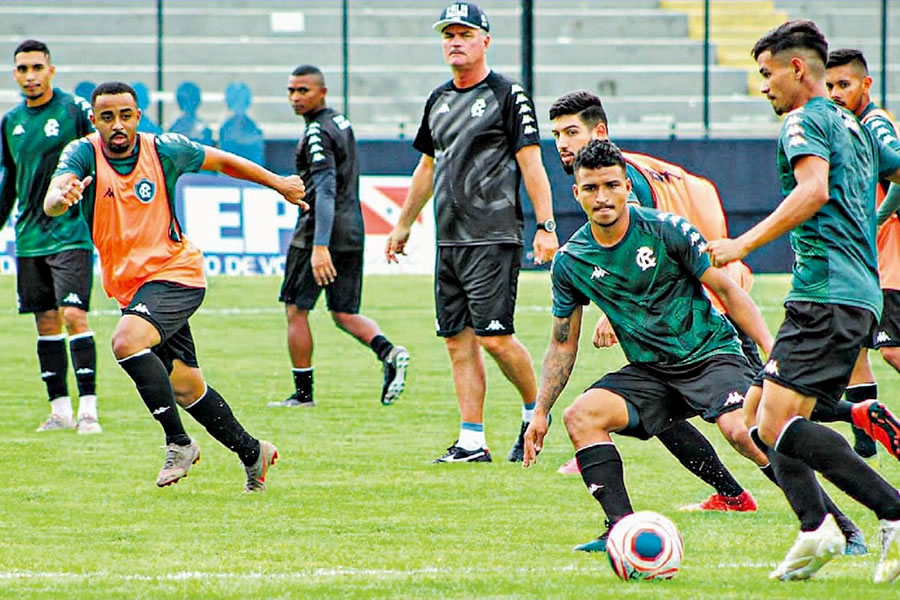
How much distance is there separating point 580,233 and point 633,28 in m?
23.2

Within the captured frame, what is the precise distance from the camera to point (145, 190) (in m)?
7.84

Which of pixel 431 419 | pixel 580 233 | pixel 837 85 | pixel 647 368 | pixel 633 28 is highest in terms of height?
pixel 633 28

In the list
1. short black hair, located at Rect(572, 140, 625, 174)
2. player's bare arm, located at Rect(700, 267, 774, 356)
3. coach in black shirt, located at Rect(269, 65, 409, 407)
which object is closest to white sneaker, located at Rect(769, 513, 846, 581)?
player's bare arm, located at Rect(700, 267, 774, 356)

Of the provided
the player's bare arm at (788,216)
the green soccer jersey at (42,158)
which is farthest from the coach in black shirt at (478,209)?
the player's bare arm at (788,216)

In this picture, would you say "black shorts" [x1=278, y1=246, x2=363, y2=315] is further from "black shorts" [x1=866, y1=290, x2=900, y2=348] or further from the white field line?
the white field line

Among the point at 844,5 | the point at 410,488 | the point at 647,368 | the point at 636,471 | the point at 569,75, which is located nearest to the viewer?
the point at 647,368

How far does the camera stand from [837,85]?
26.7ft

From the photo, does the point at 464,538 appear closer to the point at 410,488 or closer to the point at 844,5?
the point at 410,488

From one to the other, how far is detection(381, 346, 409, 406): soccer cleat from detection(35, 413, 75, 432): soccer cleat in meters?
2.11

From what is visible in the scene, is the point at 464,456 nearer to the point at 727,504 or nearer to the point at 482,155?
the point at 482,155

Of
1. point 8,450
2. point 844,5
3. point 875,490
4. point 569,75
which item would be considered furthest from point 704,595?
point 844,5

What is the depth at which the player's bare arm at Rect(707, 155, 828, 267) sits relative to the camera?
17.5ft

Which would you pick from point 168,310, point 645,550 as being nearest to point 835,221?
point 645,550

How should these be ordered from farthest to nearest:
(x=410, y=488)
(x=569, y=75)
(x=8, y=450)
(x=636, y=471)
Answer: (x=569, y=75) < (x=8, y=450) < (x=636, y=471) < (x=410, y=488)
